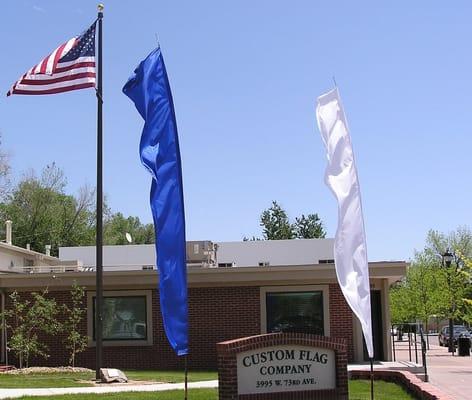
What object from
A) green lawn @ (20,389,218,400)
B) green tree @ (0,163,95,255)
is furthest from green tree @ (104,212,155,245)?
green lawn @ (20,389,218,400)

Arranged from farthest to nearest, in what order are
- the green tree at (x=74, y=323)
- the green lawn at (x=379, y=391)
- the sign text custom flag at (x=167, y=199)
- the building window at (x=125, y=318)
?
the building window at (x=125, y=318) < the green tree at (x=74, y=323) < the green lawn at (x=379, y=391) < the sign text custom flag at (x=167, y=199)

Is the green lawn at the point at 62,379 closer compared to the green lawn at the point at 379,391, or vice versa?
the green lawn at the point at 379,391

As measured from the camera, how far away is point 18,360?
24.9 metres

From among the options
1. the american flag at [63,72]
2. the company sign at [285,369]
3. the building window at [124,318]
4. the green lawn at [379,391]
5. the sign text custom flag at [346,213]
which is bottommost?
the green lawn at [379,391]

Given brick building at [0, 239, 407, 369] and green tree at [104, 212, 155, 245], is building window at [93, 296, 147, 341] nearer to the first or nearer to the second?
brick building at [0, 239, 407, 369]

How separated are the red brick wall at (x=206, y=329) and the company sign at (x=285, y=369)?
12.0 m

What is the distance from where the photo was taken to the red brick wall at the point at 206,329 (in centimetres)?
2448

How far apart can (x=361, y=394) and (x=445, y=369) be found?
480 inches

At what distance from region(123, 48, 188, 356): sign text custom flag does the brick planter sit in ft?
3.00

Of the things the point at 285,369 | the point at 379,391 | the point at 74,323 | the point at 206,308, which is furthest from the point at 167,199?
the point at 206,308

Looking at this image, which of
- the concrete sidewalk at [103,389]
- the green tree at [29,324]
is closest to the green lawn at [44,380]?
the concrete sidewalk at [103,389]

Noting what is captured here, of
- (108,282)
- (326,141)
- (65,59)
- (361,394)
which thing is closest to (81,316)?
(108,282)

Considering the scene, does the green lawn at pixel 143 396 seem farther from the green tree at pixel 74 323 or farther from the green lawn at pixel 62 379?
the green tree at pixel 74 323

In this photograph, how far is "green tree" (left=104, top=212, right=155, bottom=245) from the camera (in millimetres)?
68625
